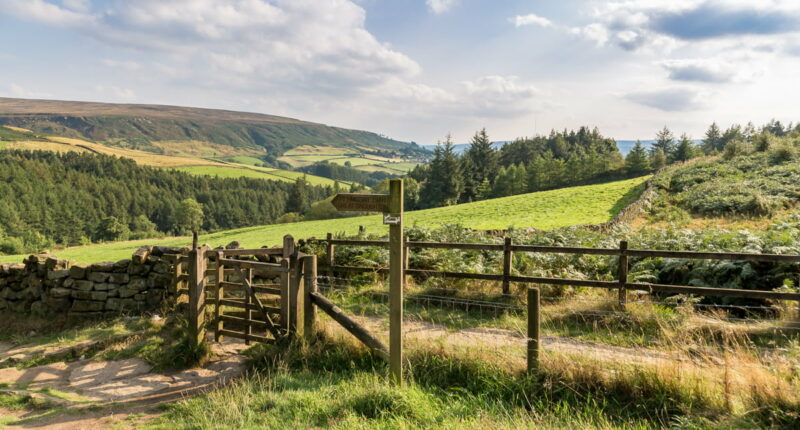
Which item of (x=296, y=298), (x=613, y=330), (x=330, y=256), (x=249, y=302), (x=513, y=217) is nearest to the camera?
(x=296, y=298)

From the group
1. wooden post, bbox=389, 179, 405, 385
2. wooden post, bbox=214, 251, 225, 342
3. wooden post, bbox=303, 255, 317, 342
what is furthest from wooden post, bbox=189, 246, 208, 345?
wooden post, bbox=389, 179, 405, 385

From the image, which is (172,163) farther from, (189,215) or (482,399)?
(482,399)

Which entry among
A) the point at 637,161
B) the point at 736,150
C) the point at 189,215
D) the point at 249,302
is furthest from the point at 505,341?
the point at 189,215

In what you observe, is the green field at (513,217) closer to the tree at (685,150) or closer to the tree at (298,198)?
the tree at (685,150)

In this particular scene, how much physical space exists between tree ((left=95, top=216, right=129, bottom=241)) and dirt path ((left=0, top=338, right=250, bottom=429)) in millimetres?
98329

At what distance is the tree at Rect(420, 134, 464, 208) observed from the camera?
69562mm

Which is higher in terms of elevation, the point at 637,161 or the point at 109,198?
the point at 637,161

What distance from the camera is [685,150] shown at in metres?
73.4

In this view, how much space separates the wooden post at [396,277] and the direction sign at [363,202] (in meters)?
0.10

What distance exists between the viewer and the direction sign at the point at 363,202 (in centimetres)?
525

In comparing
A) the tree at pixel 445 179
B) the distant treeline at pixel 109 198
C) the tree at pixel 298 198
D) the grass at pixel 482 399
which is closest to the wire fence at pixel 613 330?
the grass at pixel 482 399

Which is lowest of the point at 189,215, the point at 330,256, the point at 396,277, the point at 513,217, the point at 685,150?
the point at 189,215

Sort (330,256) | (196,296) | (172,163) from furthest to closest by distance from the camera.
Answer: (172,163), (330,256), (196,296)

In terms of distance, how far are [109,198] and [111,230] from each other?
2729 cm
